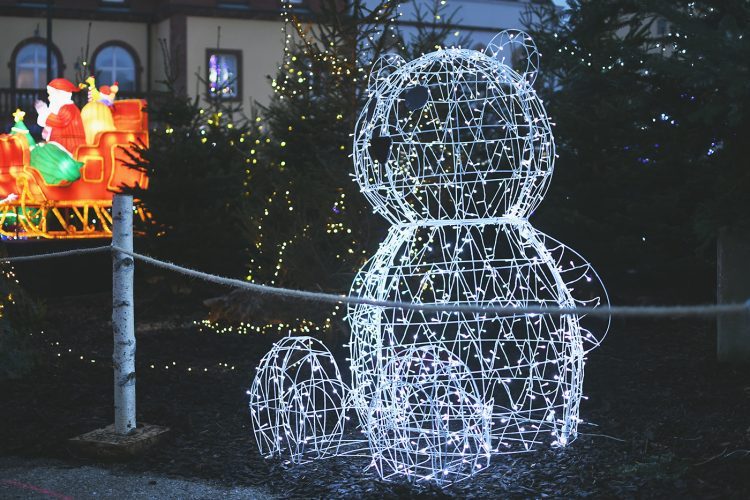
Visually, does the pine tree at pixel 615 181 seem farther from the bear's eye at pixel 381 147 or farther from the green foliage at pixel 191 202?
the green foliage at pixel 191 202

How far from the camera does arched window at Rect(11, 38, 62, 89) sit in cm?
2648

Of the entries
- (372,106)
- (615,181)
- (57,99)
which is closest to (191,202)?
(57,99)

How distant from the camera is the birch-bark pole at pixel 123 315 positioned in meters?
5.03

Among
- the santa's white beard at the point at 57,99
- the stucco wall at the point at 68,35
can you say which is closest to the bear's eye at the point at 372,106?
the santa's white beard at the point at 57,99

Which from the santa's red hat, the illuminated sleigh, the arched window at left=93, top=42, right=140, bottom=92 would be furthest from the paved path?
the arched window at left=93, top=42, right=140, bottom=92

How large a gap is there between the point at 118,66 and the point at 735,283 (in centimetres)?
2371

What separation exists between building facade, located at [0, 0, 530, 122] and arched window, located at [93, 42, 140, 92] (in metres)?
0.03

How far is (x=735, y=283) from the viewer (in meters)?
6.53

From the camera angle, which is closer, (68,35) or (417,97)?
(417,97)

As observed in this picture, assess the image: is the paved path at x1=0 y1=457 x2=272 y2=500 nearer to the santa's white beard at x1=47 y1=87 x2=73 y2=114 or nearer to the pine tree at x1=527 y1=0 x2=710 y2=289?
the pine tree at x1=527 y1=0 x2=710 y2=289

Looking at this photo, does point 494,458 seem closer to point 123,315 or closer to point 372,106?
point 123,315

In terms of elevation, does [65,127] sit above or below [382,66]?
above

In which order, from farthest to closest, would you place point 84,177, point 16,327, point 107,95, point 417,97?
point 107,95
point 84,177
point 16,327
point 417,97

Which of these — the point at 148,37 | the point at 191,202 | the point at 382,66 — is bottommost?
the point at 191,202
